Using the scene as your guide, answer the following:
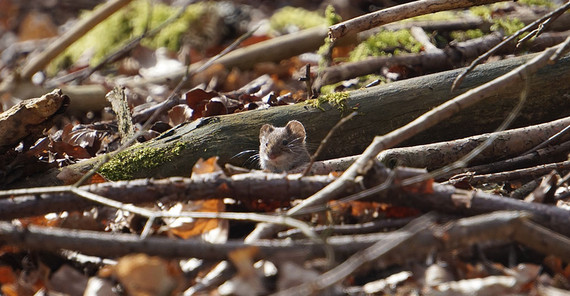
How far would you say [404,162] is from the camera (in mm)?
4184

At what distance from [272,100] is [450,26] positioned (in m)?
2.62

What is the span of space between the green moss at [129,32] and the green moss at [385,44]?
4.12 metres

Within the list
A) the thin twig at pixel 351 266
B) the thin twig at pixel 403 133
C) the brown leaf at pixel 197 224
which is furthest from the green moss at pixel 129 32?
the thin twig at pixel 351 266

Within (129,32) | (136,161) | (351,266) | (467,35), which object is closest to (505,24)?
(467,35)

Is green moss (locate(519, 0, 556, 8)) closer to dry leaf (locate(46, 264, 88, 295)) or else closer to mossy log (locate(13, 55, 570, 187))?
mossy log (locate(13, 55, 570, 187))

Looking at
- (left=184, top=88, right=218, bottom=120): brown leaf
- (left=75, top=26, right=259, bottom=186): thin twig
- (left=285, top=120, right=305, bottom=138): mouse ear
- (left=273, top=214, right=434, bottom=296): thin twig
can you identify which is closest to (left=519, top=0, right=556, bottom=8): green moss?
(left=75, top=26, right=259, bottom=186): thin twig

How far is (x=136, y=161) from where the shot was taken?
426 centimetres

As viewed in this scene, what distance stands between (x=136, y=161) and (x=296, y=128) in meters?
1.29

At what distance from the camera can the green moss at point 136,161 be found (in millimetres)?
4211

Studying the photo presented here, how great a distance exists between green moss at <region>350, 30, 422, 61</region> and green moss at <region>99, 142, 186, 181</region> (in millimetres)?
2801

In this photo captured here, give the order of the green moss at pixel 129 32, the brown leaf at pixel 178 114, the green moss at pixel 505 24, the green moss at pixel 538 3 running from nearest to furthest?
the brown leaf at pixel 178 114, the green moss at pixel 505 24, the green moss at pixel 538 3, the green moss at pixel 129 32

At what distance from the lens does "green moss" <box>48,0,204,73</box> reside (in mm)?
9750

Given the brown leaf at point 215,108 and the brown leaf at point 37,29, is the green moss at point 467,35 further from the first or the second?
the brown leaf at point 37,29

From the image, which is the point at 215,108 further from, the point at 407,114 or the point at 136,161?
the point at 407,114
